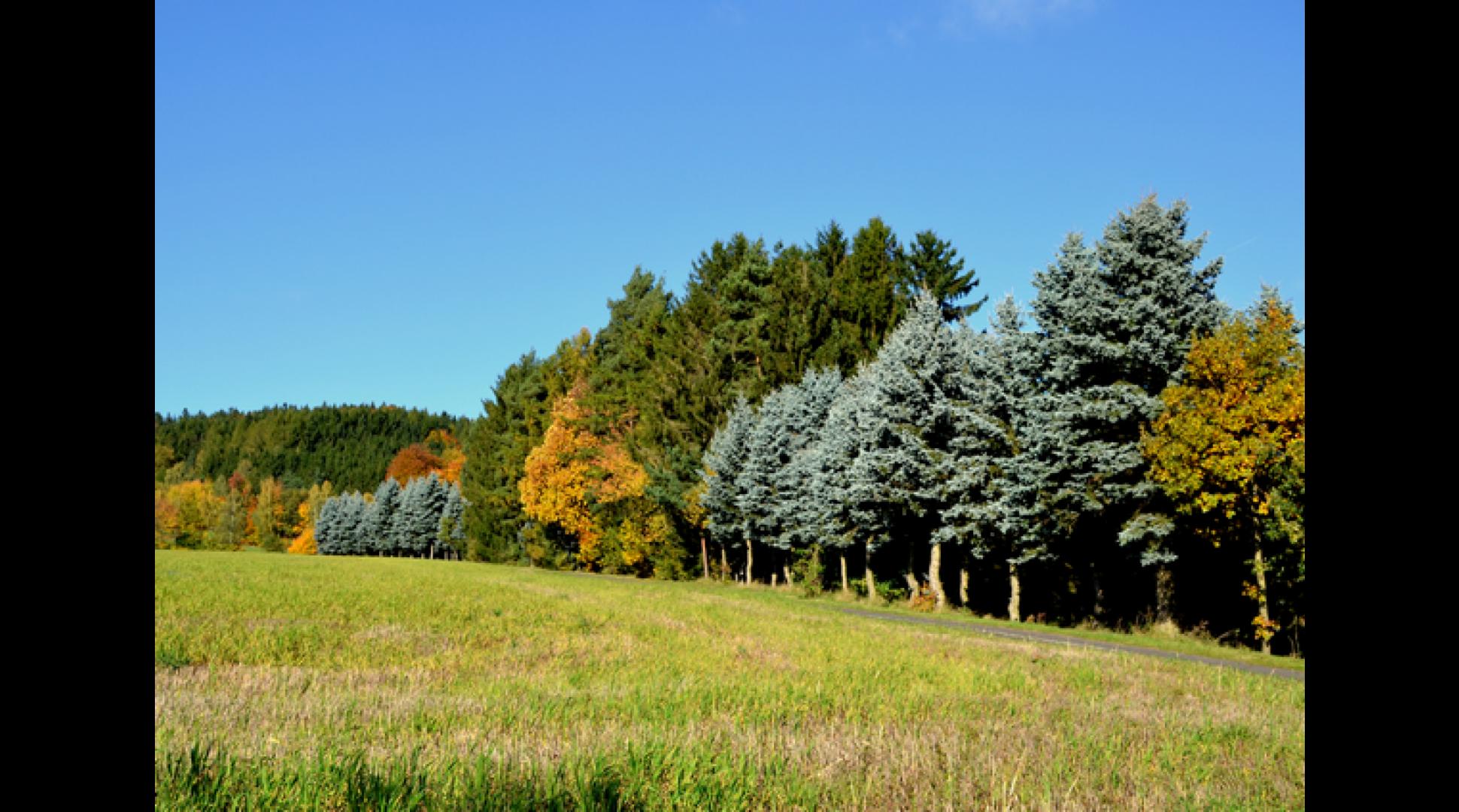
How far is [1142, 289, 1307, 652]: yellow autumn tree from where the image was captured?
21141 mm

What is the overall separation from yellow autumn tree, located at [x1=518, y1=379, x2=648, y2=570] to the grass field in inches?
1574

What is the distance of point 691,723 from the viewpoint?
306 inches

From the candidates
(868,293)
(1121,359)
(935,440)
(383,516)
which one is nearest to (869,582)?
A: (935,440)

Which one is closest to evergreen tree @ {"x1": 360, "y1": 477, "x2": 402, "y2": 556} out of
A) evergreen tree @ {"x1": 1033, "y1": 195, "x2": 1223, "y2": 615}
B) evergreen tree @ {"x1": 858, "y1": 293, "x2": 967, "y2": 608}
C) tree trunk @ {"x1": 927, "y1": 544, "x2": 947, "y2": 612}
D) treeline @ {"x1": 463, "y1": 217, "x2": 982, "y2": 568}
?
treeline @ {"x1": 463, "y1": 217, "x2": 982, "y2": 568}

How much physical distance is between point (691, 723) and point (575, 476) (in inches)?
2104

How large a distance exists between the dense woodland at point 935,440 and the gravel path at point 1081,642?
12.7 feet

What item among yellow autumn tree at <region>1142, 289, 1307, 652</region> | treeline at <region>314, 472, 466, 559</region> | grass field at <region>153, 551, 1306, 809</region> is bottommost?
treeline at <region>314, 472, 466, 559</region>

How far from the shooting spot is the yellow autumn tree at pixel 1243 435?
21.1m

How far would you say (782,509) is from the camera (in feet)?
136

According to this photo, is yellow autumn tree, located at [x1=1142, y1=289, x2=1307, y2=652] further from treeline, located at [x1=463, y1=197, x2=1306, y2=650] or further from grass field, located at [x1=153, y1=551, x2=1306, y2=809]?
grass field, located at [x1=153, y1=551, x2=1306, y2=809]

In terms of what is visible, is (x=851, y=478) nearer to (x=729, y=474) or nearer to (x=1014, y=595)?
(x=1014, y=595)

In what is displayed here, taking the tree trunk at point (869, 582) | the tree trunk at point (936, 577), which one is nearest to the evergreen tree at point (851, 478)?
the tree trunk at point (869, 582)
